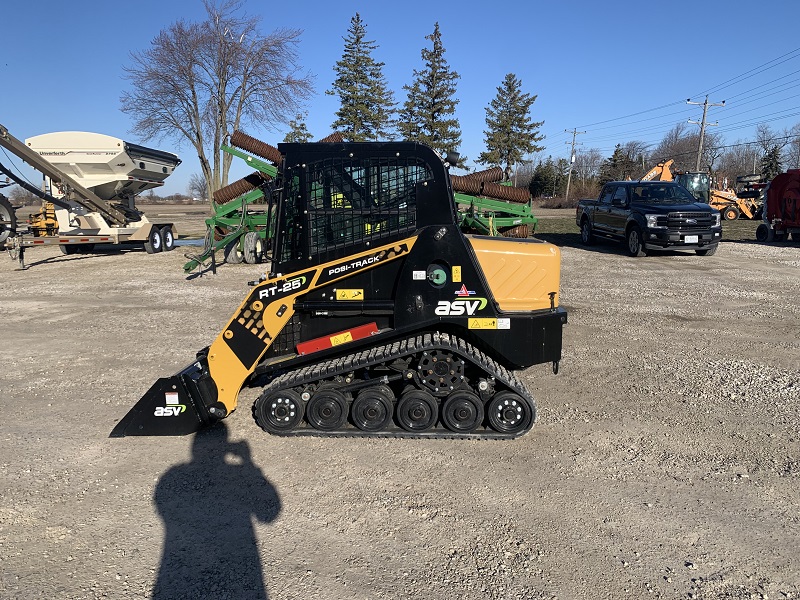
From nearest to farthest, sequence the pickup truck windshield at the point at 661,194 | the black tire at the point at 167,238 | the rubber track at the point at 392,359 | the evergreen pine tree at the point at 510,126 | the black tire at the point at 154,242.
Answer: the rubber track at the point at 392,359 → the pickup truck windshield at the point at 661,194 → the black tire at the point at 154,242 → the black tire at the point at 167,238 → the evergreen pine tree at the point at 510,126

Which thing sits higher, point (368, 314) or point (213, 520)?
point (368, 314)

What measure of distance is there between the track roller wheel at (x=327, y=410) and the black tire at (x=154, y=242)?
15.6m

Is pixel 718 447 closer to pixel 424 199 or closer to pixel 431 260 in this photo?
pixel 431 260

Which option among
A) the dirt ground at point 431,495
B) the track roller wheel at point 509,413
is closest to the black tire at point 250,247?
the dirt ground at point 431,495

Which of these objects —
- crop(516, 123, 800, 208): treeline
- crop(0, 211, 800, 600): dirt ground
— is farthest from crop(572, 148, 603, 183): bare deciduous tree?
crop(0, 211, 800, 600): dirt ground

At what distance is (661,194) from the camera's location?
15.8 meters

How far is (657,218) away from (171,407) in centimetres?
1351

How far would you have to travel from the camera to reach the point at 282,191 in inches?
183

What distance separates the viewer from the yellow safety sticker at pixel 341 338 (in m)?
4.75

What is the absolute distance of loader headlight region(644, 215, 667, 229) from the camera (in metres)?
14.7

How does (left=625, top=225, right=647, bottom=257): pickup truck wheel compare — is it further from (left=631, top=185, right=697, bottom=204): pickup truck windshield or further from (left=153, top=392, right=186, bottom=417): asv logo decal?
(left=153, top=392, right=186, bottom=417): asv logo decal

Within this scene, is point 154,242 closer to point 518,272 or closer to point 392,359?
point 392,359

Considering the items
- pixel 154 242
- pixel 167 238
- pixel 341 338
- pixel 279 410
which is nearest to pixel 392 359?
pixel 341 338

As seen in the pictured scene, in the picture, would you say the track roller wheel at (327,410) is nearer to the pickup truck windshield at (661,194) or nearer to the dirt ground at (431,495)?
the dirt ground at (431,495)
